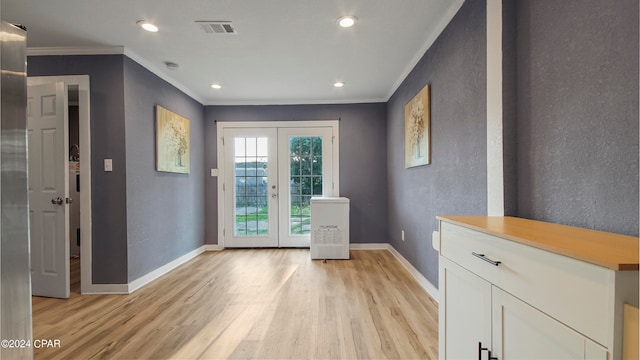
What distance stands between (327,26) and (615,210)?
2081 millimetres

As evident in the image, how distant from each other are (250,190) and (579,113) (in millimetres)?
3903

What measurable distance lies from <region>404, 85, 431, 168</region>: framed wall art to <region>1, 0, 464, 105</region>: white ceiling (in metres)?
0.45

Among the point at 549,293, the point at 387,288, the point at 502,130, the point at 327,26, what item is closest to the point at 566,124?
the point at 502,130

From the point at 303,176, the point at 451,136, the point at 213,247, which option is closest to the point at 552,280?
the point at 451,136

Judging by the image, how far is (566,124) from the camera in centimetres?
112

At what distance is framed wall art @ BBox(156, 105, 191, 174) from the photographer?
121 inches

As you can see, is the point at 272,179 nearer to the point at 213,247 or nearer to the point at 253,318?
the point at 213,247

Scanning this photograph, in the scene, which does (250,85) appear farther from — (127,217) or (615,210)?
(615,210)

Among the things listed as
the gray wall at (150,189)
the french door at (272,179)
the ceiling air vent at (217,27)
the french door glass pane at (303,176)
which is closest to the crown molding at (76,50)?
the gray wall at (150,189)

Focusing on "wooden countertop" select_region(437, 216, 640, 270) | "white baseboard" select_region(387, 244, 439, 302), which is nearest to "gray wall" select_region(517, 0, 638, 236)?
"wooden countertop" select_region(437, 216, 640, 270)

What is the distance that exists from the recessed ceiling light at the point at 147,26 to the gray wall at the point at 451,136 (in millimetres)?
2365

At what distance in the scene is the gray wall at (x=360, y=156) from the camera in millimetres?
4223

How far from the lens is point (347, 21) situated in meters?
2.11

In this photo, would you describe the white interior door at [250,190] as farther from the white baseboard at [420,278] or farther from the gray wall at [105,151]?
the white baseboard at [420,278]
